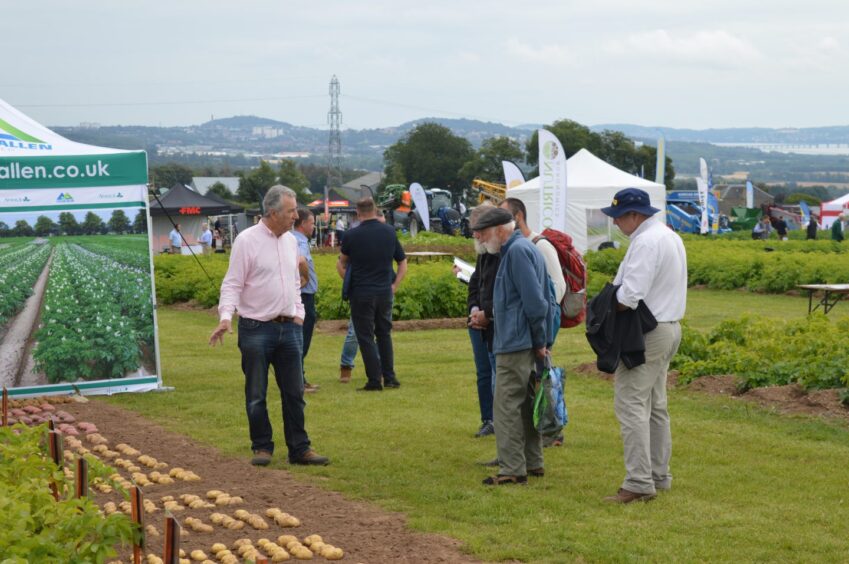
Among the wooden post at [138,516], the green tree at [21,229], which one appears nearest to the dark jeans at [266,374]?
the wooden post at [138,516]

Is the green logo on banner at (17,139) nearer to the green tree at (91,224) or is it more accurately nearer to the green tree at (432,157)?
the green tree at (91,224)

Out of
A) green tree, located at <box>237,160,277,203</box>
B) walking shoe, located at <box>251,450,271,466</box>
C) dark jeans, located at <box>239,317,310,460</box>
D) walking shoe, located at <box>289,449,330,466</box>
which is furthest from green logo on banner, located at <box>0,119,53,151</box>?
→ green tree, located at <box>237,160,277,203</box>

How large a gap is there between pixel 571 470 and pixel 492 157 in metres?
93.8

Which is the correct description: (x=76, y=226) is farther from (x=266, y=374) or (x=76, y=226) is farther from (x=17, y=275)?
(x=266, y=374)

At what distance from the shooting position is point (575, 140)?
9400 centimetres

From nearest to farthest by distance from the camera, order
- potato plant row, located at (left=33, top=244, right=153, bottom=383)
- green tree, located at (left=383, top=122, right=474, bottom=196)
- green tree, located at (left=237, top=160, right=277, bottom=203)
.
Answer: potato plant row, located at (left=33, top=244, right=153, bottom=383), green tree, located at (left=237, top=160, right=277, bottom=203), green tree, located at (left=383, top=122, right=474, bottom=196)

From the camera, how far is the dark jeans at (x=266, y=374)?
27.1ft

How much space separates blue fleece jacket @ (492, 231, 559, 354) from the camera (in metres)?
7.43

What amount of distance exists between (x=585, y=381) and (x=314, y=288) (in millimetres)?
3064

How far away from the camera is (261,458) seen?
27.4 ft

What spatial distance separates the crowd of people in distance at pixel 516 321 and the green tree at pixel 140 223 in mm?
3875

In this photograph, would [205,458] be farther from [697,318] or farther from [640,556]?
[697,318]

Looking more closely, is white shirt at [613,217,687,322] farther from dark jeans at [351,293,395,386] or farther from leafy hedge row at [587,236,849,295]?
leafy hedge row at [587,236,849,295]

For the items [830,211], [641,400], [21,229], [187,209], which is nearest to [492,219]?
[641,400]
